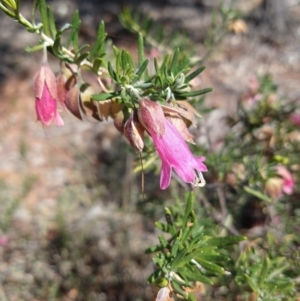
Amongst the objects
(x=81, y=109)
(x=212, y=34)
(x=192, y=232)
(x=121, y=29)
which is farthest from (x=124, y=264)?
(x=121, y=29)

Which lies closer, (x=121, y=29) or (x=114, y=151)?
(x=114, y=151)

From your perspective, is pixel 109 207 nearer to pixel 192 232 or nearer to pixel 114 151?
pixel 114 151

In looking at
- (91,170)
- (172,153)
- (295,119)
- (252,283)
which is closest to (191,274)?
(252,283)

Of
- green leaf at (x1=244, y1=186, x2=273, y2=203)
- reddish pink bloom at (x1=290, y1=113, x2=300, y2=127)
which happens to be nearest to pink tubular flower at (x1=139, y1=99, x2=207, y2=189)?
green leaf at (x1=244, y1=186, x2=273, y2=203)

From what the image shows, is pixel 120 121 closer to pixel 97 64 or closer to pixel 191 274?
pixel 97 64

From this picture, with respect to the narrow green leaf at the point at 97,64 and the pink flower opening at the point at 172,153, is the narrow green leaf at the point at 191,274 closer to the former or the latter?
the pink flower opening at the point at 172,153
